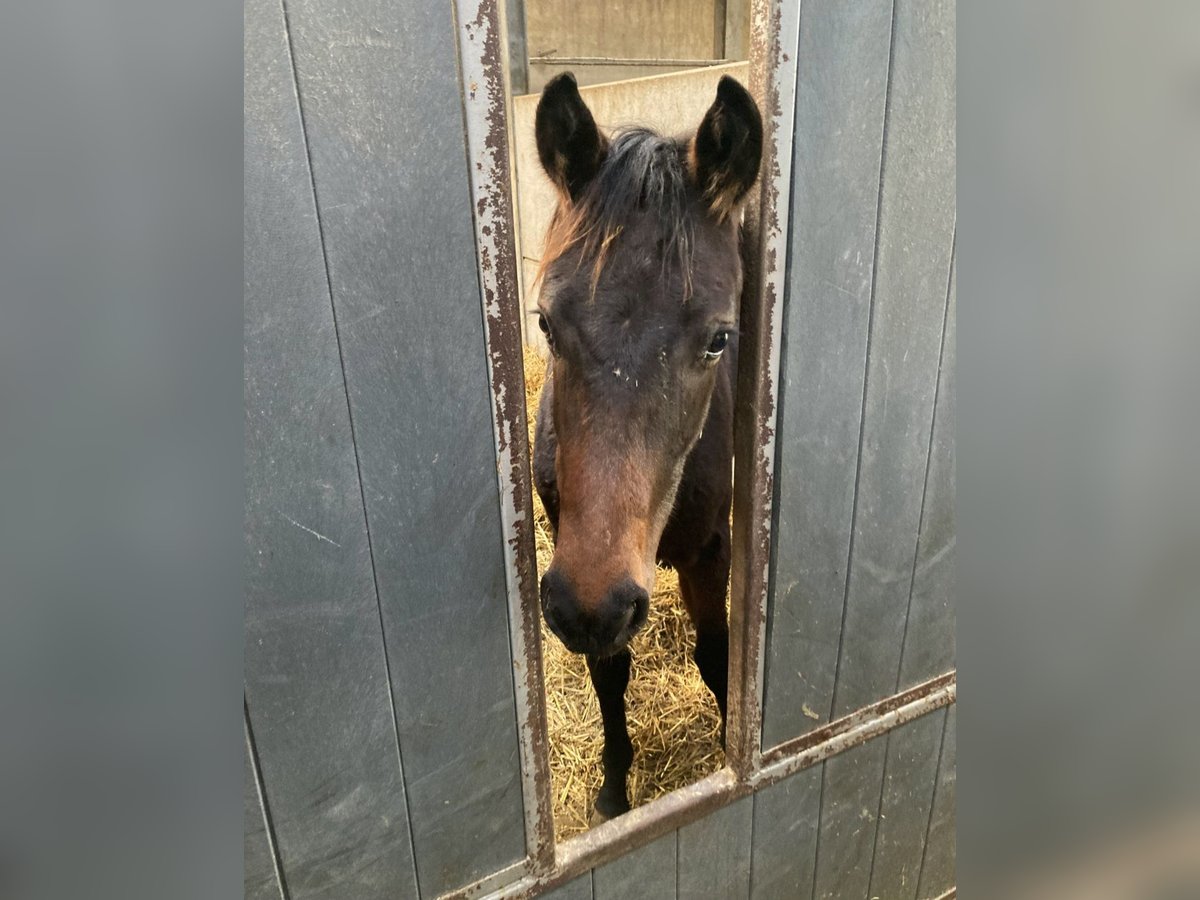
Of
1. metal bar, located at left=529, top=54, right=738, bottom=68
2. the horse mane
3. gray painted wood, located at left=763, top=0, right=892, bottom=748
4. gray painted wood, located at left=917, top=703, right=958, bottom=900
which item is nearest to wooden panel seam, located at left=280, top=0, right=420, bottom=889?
the horse mane

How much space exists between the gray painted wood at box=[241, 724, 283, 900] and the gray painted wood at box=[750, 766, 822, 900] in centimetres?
87

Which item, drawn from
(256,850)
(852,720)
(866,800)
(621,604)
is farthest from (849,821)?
(256,850)

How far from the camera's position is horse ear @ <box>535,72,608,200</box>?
101 centimetres

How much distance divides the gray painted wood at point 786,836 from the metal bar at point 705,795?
0.16 feet

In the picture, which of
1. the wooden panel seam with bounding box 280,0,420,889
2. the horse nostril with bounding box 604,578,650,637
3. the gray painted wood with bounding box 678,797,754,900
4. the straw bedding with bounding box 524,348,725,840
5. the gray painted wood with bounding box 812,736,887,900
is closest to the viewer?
the wooden panel seam with bounding box 280,0,420,889

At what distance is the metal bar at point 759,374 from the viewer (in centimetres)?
92

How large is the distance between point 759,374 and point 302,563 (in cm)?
71

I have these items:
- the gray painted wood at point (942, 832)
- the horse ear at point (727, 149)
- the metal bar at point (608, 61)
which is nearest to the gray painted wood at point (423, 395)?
the horse ear at point (727, 149)

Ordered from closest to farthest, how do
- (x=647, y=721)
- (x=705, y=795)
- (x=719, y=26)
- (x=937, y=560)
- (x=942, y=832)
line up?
(x=705, y=795), (x=937, y=560), (x=942, y=832), (x=647, y=721), (x=719, y=26)

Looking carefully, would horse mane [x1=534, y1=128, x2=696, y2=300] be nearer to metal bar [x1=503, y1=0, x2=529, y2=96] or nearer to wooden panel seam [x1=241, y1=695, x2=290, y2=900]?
wooden panel seam [x1=241, y1=695, x2=290, y2=900]

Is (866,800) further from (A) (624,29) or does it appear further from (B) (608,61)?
(A) (624,29)

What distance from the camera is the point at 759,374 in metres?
1.07

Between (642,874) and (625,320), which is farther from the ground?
(625,320)
